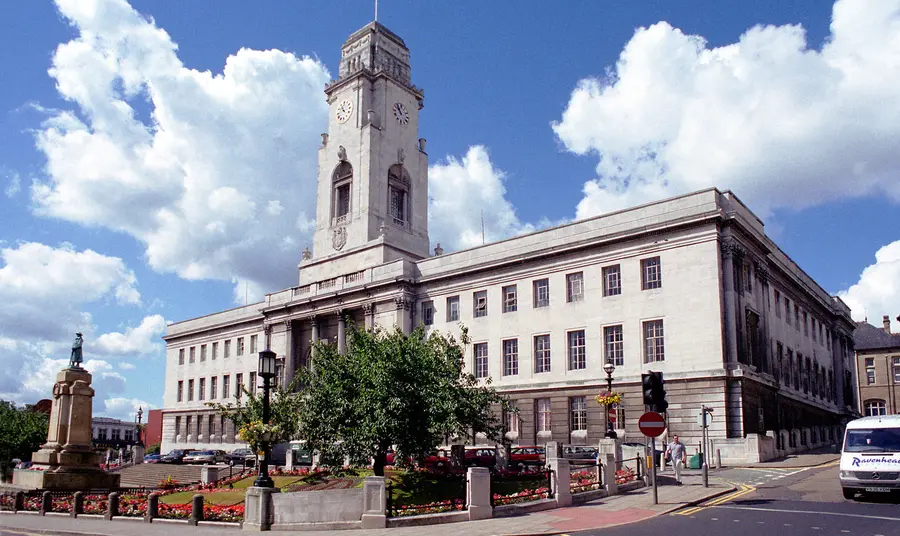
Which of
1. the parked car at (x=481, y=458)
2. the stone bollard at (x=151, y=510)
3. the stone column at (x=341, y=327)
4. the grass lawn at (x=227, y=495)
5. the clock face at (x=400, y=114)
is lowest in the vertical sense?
the grass lawn at (x=227, y=495)

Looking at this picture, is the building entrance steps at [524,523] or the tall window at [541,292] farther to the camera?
the tall window at [541,292]

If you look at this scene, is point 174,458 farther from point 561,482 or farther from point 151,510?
point 561,482

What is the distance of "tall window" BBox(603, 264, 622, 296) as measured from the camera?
147ft

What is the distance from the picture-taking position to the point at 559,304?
4712cm

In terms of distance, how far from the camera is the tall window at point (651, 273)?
43.0m

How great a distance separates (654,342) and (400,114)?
3438 cm

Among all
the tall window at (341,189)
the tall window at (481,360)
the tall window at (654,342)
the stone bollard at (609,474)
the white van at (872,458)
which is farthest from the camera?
the tall window at (341,189)

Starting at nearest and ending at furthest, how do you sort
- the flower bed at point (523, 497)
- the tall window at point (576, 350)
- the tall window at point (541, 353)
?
the flower bed at point (523, 497) < the tall window at point (576, 350) < the tall window at point (541, 353)

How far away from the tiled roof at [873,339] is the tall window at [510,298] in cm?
5428

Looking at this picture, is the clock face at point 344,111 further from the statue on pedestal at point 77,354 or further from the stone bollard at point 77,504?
the stone bollard at point 77,504

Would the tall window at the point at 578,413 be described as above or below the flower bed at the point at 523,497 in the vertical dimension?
above

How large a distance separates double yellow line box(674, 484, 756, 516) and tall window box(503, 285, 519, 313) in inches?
976

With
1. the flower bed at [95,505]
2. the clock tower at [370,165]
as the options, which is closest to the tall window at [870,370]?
the clock tower at [370,165]

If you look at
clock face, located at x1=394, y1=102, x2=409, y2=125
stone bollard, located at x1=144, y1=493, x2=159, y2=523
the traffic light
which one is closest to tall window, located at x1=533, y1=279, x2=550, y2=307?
clock face, located at x1=394, y1=102, x2=409, y2=125
